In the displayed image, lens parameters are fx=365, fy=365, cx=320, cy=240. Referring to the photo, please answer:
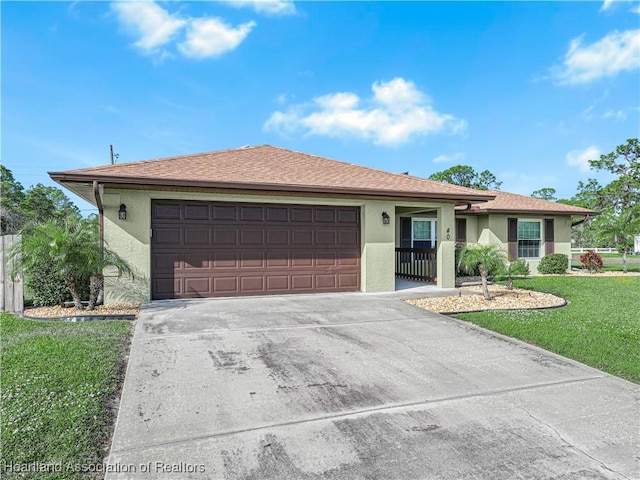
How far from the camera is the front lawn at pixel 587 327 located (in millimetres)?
4715

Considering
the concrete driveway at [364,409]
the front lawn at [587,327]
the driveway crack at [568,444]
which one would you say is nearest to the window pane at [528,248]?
the front lawn at [587,327]

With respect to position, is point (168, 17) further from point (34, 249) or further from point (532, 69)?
point (532, 69)

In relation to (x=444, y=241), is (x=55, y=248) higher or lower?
lower

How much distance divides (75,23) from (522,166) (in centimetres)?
2434

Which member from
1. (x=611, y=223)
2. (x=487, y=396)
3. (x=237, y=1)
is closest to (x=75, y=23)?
(x=237, y=1)

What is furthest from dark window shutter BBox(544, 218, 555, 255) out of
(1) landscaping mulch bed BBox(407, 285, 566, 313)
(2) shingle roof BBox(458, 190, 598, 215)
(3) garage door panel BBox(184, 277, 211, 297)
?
(3) garage door panel BBox(184, 277, 211, 297)

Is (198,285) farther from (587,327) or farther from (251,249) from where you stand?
(587,327)

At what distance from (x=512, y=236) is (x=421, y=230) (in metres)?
4.48

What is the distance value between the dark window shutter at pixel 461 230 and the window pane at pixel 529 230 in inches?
94.6

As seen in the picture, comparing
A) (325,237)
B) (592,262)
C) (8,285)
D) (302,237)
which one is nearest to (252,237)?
(302,237)

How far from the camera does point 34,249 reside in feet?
21.9

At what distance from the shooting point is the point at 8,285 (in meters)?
7.41

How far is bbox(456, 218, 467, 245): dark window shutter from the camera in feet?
51.9

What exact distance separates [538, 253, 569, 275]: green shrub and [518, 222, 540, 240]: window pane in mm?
1034
